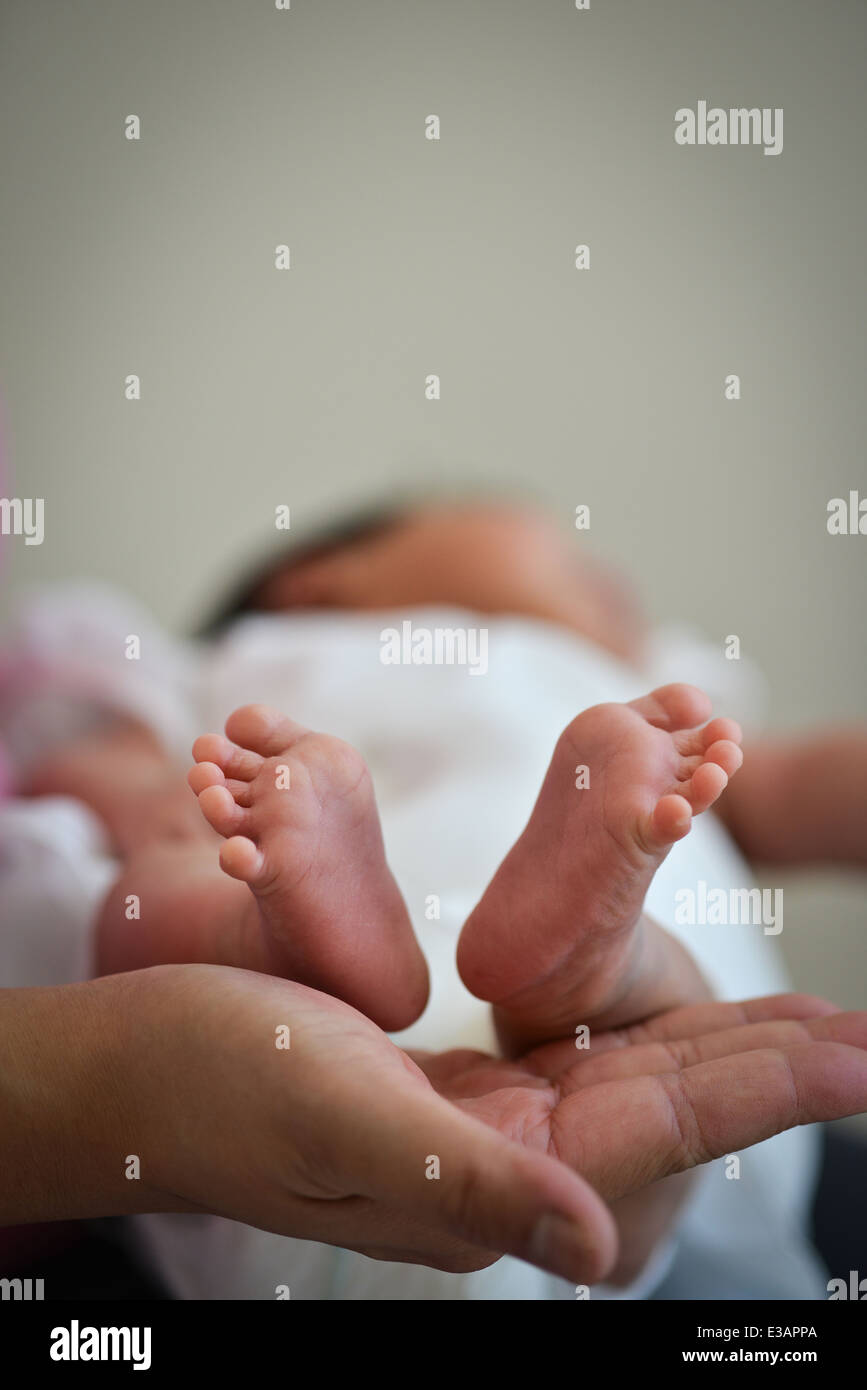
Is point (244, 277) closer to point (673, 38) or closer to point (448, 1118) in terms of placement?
point (673, 38)

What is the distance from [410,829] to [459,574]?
598 millimetres

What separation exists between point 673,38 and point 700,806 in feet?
5.03

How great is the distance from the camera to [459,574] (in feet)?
4.33

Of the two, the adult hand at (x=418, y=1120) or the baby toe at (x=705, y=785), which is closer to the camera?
the adult hand at (x=418, y=1120)

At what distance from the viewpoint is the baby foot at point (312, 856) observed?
49 centimetres

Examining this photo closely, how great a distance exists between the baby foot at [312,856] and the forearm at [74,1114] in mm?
81

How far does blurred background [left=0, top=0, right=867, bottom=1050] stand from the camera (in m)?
1.64

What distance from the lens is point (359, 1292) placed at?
64 cm
